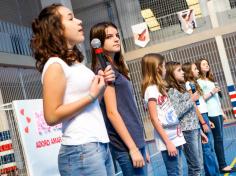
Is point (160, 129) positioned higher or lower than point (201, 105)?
lower

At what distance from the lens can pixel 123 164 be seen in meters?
2.28

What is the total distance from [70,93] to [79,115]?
0.10 metres

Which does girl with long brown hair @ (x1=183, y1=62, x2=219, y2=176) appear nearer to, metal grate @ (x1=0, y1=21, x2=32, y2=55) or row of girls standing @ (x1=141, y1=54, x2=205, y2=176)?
row of girls standing @ (x1=141, y1=54, x2=205, y2=176)

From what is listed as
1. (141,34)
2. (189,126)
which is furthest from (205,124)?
(141,34)

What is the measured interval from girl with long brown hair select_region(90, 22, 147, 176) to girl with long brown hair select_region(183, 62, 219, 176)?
7.23 feet

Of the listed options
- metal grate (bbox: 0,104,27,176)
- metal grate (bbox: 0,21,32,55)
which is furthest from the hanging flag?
metal grate (bbox: 0,104,27,176)

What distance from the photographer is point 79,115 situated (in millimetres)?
1759

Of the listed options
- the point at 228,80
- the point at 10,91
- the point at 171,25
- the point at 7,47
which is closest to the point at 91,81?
the point at 10,91

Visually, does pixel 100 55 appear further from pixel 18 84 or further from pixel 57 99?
pixel 18 84

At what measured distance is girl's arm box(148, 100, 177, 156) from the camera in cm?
299

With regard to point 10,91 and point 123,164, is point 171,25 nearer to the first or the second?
point 10,91

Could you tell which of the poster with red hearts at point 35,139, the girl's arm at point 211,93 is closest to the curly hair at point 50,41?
the girl's arm at point 211,93

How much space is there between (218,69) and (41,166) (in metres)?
10.3

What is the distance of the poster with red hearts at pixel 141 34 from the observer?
47.7 feet
